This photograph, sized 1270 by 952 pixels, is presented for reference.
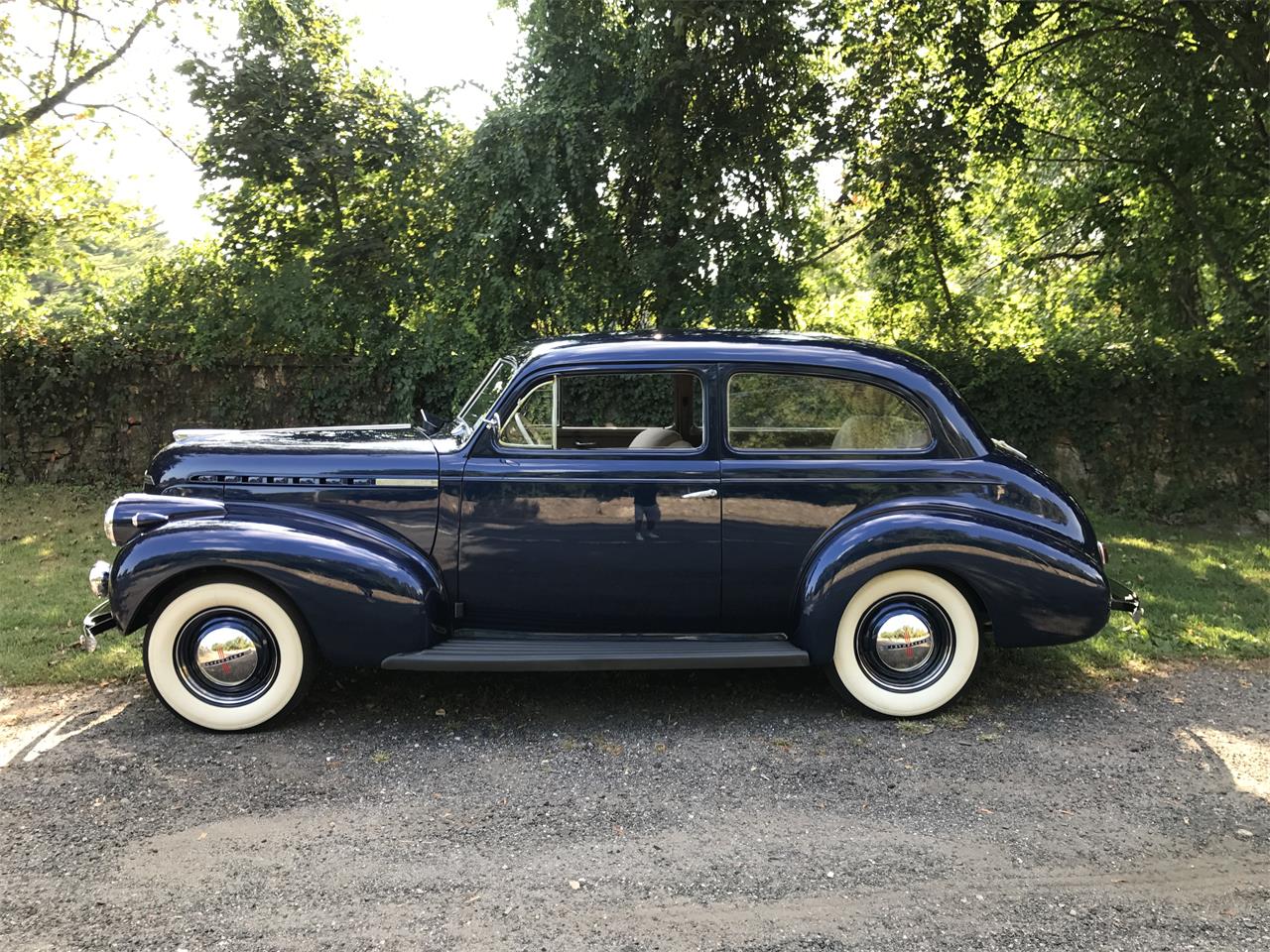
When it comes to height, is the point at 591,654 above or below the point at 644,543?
below

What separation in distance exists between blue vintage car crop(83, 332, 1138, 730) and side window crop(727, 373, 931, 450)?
0.04 feet

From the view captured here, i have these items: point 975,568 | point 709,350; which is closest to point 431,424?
point 709,350

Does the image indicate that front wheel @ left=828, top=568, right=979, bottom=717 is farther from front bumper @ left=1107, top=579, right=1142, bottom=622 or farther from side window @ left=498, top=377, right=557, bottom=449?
side window @ left=498, top=377, right=557, bottom=449

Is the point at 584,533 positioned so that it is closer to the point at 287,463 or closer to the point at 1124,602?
the point at 287,463

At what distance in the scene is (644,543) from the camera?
13.3ft

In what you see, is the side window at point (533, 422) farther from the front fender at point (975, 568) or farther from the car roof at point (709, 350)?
the front fender at point (975, 568)

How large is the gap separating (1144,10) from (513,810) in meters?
10.8

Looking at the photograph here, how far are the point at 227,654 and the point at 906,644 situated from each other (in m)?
3.20

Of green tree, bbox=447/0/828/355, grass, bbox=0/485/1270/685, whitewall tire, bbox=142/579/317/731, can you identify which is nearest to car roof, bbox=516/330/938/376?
whitewall tire, bbox=142/579/317/731

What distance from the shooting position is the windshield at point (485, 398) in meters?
4.29

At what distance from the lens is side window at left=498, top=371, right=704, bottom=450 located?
4172mm

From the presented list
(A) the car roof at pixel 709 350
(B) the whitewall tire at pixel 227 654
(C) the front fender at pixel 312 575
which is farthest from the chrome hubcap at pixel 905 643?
(B) the whitewall tire at pixel 227 654

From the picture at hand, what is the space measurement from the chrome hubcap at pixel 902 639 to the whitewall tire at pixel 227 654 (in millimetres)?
2725

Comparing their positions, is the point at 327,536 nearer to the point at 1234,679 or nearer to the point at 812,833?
the point at 812,833
